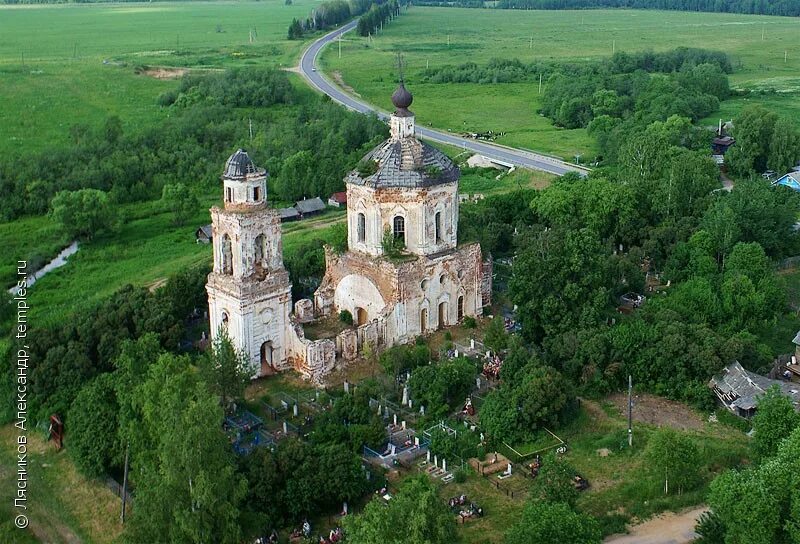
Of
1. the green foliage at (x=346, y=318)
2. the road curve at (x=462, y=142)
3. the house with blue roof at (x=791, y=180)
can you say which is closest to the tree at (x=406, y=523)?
the green foliage at (x=346, y=318)

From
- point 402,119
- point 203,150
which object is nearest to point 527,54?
point 203,150

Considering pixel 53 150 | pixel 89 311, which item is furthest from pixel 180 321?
pixel 53 150

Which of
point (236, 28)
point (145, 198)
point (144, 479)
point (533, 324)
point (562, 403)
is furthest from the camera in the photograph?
point (236, 28)

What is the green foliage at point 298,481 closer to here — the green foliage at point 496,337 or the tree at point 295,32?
the green foliage at point 496,337

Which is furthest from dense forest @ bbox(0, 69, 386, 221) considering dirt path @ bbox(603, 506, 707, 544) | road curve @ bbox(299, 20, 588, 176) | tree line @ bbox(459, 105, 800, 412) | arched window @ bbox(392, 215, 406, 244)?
dirt path @ bbox(603, 506, 707, 544)

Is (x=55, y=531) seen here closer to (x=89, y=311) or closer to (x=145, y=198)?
A: (x=89, y=311)

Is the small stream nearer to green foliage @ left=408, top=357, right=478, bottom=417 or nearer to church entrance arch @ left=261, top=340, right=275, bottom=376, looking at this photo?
church entrance arch @ left=261, top=340, right=275, bottom=376
